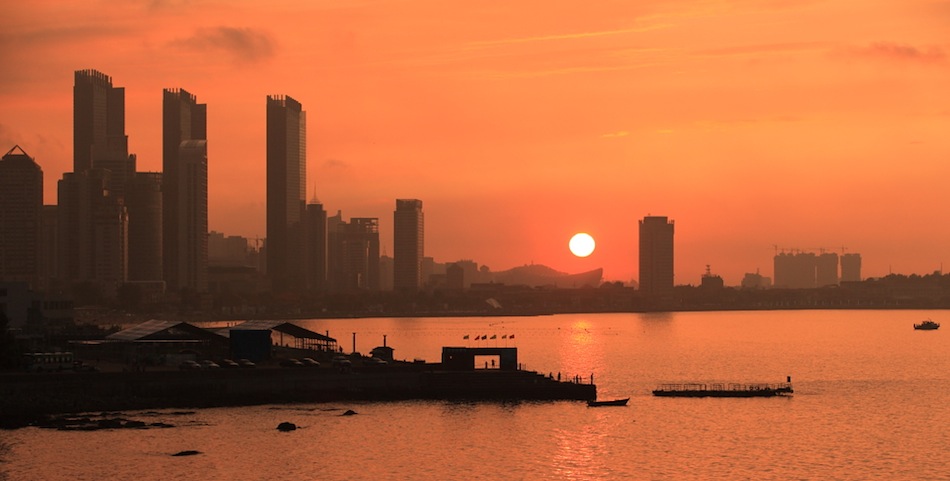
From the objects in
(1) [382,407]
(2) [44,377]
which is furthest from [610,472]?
(2) [44,377]

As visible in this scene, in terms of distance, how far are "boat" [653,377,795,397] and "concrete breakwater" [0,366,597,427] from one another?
8.54m

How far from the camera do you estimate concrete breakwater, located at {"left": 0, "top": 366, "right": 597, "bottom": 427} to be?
7231 cm

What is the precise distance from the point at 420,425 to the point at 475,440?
492cm

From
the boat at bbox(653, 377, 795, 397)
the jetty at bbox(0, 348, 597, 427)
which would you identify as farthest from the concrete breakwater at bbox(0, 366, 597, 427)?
the boat at bbox(653, 377, 795, 397)

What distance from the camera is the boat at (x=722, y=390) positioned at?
90375mm

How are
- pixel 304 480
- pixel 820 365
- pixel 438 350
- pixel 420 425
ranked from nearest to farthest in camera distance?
pixel 304 480 < pixel 420 425 < pixel 820 365 < pixel 438 350

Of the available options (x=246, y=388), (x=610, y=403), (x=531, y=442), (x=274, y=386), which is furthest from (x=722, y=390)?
(x=246, y=388)

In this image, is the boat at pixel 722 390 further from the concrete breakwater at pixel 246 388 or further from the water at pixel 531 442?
the concrete breakwater at pixel 246 388

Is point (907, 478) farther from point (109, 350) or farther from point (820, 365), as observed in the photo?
point (820, 365)

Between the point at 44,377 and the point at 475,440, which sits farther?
the point at 44,377

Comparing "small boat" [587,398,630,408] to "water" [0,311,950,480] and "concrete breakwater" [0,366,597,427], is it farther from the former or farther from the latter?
"concrete breakwater" [0,366,597,427]

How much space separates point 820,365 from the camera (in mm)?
131375

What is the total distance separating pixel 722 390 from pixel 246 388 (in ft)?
107

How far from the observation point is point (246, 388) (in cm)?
7862
